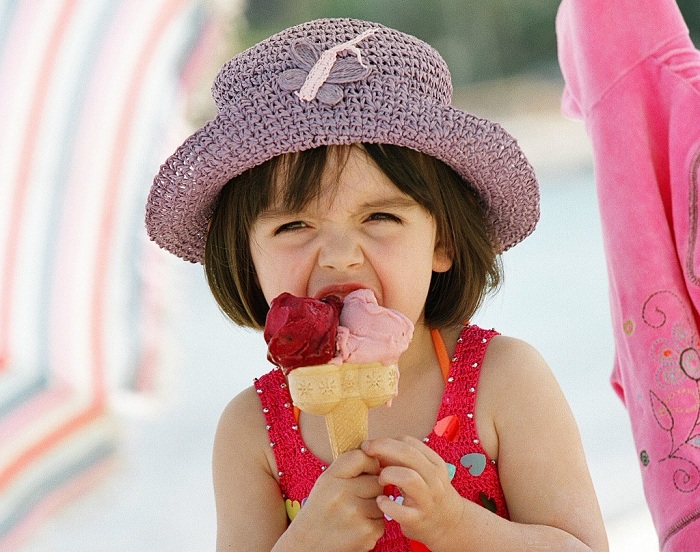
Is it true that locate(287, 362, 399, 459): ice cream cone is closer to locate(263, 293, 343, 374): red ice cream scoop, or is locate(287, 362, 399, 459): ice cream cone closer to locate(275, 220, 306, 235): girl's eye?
locate(263, 293, 343, 374): red ice cream scoop

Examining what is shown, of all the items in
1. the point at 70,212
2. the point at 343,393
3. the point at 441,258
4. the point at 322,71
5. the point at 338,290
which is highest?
the point at 70,212

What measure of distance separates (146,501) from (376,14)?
4.64m

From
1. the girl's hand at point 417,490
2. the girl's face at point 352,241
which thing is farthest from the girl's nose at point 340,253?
the girl's hand at point 417,490

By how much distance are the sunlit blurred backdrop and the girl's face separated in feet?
3.50

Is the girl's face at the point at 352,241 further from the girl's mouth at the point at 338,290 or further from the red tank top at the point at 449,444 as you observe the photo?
the red tank top at the point at 449,444

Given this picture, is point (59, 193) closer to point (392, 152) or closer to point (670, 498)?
point (392, 152)

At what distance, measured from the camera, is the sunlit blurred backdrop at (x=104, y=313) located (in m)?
2.18

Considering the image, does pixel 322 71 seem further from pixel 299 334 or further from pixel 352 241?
pixel 299 334

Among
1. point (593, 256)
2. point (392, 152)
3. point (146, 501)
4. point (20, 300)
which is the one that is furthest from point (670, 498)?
point (593, 256)

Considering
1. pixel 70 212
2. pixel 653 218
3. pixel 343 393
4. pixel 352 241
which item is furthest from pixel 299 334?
pixel 70 212

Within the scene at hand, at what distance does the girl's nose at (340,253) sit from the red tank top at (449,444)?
26cm

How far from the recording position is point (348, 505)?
1.13 meters

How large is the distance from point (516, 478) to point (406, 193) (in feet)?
1.29

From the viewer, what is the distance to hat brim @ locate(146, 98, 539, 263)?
3.94 ft
